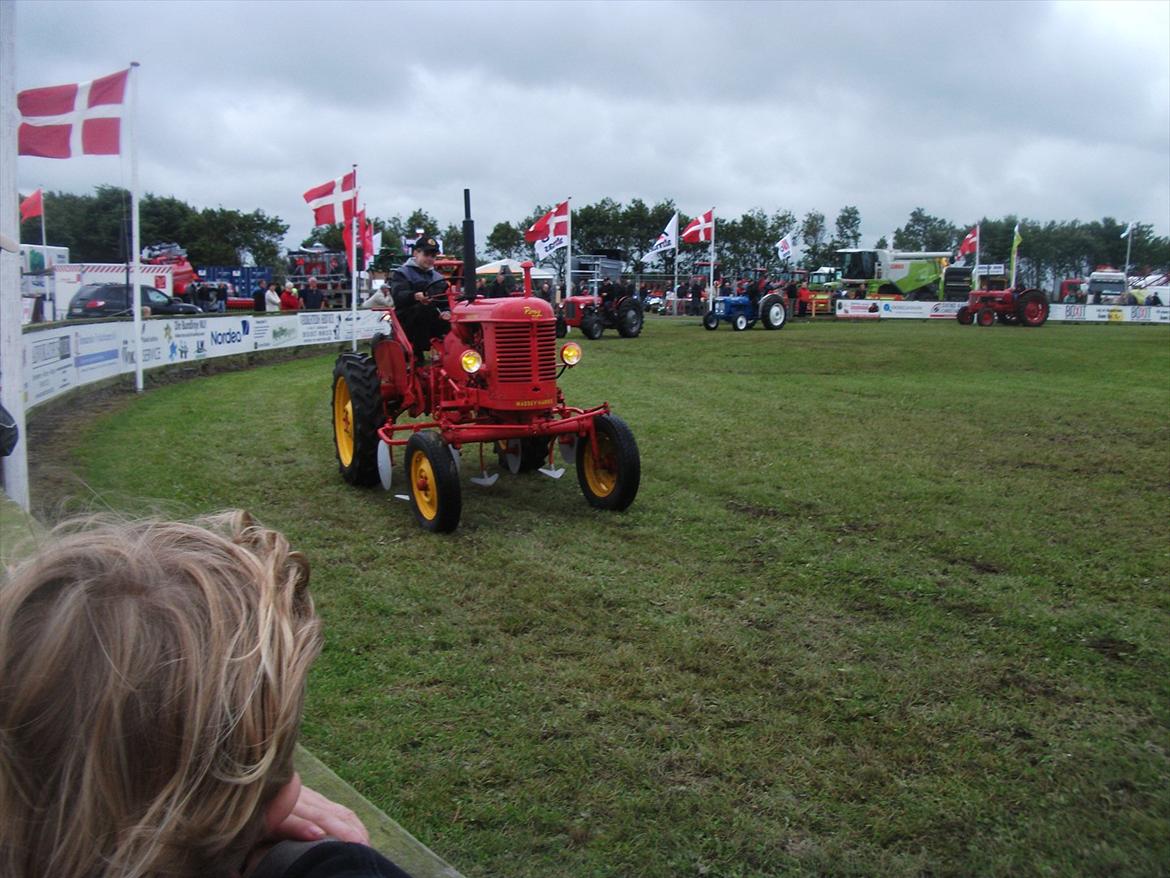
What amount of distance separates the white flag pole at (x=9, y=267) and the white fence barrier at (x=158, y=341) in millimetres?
4722

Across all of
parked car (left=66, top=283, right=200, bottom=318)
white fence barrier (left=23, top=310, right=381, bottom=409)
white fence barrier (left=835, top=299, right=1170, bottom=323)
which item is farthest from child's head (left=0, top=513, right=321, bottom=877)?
white fence barrier (left=835, top=299, right=1170, bottom=323)

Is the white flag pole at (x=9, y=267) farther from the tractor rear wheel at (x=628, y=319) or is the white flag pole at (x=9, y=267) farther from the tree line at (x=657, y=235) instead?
the tree line at (x=657, y=235)

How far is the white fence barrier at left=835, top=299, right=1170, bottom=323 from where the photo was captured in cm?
3519

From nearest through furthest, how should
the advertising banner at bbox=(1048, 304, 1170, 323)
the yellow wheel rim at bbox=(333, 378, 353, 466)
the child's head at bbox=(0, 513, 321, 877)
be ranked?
1. the child's head at bbox=(0, 513, 321, 877)
2. the yellow wheel rim at bbox=(333, 378, 353, 466)
3. the advertising banner at bbox=(1048, 304, 1170, 323)

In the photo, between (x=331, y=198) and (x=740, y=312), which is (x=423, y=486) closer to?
(x=331, y=198)

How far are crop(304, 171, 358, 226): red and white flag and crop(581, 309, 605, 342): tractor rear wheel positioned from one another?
25.4 ft

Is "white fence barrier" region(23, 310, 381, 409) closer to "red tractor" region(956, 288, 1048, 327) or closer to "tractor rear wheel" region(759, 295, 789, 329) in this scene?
"tractor rear wheel" region(759, 295, 789, 329)

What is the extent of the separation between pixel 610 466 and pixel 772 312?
2222cm

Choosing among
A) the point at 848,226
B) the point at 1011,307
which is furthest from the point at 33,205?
the point at 848,226

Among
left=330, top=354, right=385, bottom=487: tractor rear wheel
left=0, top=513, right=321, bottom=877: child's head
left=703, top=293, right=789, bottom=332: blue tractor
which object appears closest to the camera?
left=0, top=513, right=321, bottom=877: child's head

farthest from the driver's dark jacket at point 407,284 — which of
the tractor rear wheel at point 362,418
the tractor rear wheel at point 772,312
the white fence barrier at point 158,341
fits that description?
the tractor rear wheel at point 772,312

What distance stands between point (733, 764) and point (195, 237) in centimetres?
6027

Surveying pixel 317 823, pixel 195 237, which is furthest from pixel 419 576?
pixel 195 237

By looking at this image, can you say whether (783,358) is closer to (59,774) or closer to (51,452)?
(51,452)
